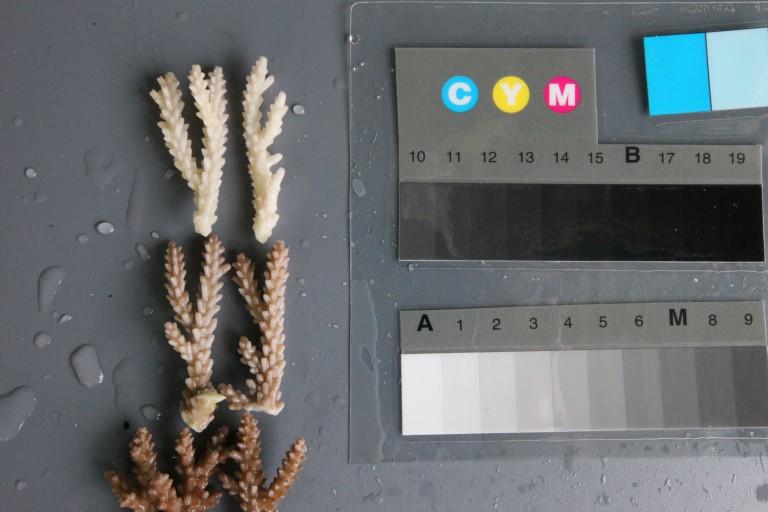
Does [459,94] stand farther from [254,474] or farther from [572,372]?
[254,474]

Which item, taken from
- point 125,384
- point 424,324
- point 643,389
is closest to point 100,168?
point 125,384

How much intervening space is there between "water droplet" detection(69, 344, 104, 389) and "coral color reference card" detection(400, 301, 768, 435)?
0.68m

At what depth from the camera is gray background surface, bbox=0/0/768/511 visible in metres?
1.27

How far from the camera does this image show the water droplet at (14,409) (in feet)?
4.14

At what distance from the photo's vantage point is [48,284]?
1.28 meters

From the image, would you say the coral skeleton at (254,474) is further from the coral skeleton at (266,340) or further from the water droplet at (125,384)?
the water droplet at (125,384)

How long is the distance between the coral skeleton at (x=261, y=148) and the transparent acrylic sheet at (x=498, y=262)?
0.58 ft

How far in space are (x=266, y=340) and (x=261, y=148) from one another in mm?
409

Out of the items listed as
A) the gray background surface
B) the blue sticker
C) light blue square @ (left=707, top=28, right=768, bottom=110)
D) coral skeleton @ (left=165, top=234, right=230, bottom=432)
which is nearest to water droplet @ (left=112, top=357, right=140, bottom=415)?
the gray background surface

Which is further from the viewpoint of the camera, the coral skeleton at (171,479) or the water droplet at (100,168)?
the water droplet at (100,168)

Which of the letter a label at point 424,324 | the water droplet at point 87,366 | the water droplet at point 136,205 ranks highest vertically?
the water droplet at point 136,205

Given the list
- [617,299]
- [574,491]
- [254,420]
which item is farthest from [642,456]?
[254,420]

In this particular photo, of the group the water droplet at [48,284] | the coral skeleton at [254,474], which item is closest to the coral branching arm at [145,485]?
the coral skeleton at [254,474]

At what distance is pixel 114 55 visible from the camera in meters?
1.30
